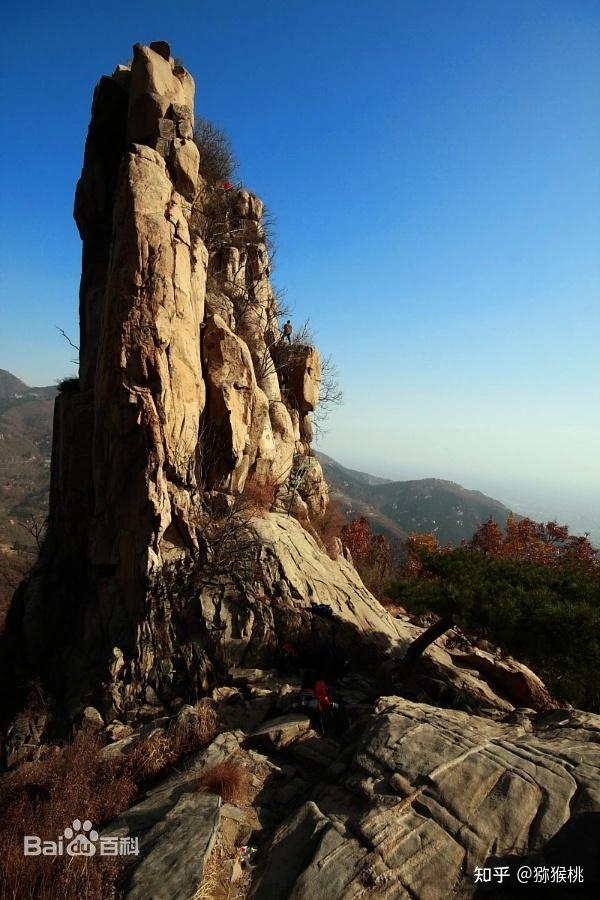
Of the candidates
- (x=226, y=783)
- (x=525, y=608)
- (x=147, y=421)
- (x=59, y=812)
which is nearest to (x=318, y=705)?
(x=226, y=783)

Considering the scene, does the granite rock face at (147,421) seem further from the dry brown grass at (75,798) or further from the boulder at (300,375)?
the dry brown grass at (75,798)

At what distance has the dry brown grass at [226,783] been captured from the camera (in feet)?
21.4

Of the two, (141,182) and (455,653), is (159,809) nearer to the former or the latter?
(455,653)

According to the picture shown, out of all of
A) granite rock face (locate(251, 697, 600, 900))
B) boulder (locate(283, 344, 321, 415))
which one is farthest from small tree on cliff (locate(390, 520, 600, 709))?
boulder (locate(283, 344, 321, 415))

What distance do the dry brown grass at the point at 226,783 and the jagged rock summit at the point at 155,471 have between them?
382 cm

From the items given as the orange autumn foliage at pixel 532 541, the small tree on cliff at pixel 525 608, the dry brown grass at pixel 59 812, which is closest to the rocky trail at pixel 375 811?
the dry brown grass at pixel 59 812

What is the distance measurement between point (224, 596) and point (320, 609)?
2511 mm

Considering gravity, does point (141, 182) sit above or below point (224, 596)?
above

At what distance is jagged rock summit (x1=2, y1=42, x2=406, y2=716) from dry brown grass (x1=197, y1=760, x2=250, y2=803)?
3821 millimetres

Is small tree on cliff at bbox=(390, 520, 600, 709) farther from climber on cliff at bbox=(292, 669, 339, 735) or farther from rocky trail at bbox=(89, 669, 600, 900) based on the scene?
climber on cliff at bbox=(292, 669, 339, 735)

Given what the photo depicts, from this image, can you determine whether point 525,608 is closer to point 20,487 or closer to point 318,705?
point 318,705

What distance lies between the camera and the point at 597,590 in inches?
395

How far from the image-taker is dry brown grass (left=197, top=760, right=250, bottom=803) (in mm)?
6520

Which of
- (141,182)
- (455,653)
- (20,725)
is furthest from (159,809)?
(141,182)
